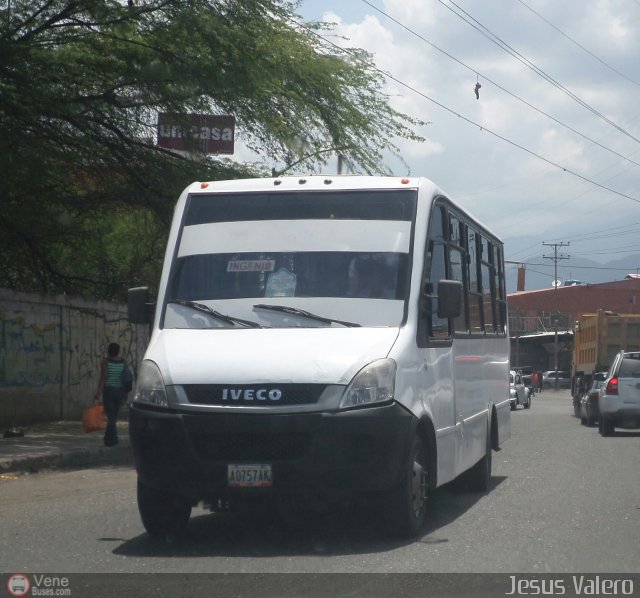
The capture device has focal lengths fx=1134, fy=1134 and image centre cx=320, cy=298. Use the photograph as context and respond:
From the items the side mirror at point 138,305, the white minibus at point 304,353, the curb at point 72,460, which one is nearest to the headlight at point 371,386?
the white minibus at point 304,353

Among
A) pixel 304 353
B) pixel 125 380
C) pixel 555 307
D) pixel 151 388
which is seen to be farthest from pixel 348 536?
Result: pixel 555 307

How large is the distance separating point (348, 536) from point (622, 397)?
1514cm

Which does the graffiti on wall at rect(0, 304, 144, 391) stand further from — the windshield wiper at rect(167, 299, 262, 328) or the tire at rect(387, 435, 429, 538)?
the tire at rect(387, 435, 429, 538)

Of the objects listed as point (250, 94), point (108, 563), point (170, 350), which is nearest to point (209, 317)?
point (170, 350)

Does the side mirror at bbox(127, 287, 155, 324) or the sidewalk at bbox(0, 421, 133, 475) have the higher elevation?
the side mirror at bbox(127, 287, 155, 324)

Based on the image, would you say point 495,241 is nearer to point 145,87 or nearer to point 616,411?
point 145,87

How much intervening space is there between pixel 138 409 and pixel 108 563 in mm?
1158

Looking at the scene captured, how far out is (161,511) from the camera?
8.49 metres

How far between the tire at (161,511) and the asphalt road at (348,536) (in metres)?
0.11

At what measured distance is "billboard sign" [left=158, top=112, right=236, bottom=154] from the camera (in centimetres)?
1798

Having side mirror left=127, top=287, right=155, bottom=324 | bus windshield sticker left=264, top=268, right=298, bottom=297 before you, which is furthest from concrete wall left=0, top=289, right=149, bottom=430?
bus windshield sticker left=264, top=268, right=298, bottom=297

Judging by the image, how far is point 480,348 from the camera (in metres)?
11.9

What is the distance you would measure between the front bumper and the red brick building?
250 ft

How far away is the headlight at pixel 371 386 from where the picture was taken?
787cm
